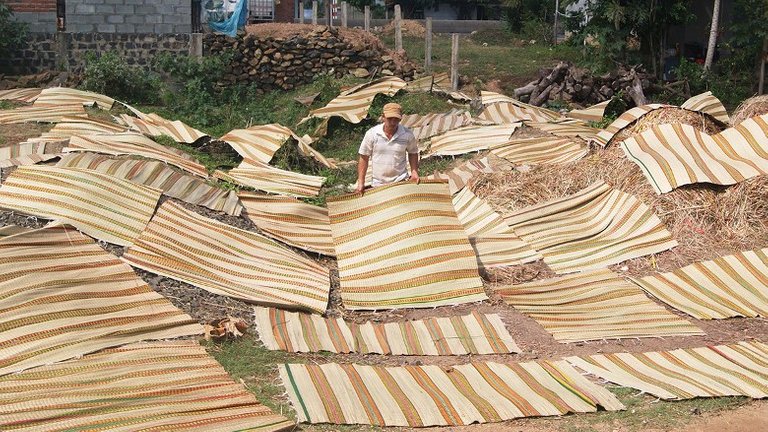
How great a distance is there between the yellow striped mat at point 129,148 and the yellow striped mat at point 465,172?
2.38m

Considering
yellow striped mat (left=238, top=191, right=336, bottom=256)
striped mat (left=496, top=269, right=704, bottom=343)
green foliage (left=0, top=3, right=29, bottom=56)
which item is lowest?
Answer: striped mat (left=496, top=269, right=704, bottom=343)

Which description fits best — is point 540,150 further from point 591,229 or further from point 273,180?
point 273,180

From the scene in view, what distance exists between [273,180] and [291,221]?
1726mm

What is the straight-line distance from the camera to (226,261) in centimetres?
661

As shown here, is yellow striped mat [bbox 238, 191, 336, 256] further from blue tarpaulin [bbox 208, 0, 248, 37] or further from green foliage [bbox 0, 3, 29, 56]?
green foliage [bbox 0, 3, 29, 56]

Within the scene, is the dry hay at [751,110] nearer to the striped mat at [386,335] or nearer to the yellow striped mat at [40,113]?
the striped mat at [386,335]

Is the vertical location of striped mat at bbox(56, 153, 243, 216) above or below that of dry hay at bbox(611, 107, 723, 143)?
below

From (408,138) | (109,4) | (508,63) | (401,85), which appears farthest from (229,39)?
(408,138)

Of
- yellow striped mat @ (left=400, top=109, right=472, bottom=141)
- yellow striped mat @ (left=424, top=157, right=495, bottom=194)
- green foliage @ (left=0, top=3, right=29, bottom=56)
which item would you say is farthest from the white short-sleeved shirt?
green foliage @ (left=0, top=3, right=29, bottom=56)

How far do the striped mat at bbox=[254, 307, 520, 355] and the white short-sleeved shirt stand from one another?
1406 millimetres

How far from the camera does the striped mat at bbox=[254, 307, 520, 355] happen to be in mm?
5590

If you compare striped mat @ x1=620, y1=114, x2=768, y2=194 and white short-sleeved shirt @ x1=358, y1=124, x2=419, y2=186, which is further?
striped mat @ x1=620, y1=114, x2=768, y2=194

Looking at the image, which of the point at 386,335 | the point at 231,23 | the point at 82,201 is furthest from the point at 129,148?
the point at 231,23

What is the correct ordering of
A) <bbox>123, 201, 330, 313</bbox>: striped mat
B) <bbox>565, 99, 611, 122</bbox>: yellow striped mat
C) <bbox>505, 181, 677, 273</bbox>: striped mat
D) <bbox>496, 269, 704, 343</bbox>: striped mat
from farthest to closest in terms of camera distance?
<bbox>565, 99, 611, 122</bbox>: yellow striped mat
<bbox>505, 181, 677, 273</bbox>: striped mat
<bbox>123, 201, 330, 313</bbox>: striped mat
<bbox>496, 269, 704, 343</bbox>: striped mat
